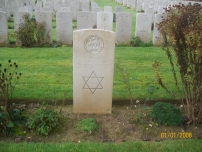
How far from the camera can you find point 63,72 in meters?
6.68

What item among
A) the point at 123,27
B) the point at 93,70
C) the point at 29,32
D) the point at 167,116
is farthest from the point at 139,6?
the point at 167,116

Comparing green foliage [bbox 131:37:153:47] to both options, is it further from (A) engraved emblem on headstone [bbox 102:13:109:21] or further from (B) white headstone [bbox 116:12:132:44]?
(A) engraved emblem on headstone [bbox 102:13:109:21]

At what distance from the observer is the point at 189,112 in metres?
4.48

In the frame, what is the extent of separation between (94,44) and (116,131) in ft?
4.75

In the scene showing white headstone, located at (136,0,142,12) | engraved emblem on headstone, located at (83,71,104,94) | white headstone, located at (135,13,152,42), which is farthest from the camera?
white headstone, located at (136,0,142,12)

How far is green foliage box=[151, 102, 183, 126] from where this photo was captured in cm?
440

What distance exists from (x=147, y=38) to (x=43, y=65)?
472cm

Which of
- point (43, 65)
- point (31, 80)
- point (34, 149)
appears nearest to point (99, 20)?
point (43, 65)

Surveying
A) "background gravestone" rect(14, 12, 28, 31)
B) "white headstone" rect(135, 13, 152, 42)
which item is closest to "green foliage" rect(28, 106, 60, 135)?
"background gravestone" rect(14, 12, 28, 31)

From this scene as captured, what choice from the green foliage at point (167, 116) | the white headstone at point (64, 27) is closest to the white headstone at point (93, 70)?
the green foliage at point (167, 116)

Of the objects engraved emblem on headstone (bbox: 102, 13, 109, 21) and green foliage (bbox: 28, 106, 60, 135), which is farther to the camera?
engraved emblem on headstone (bbox: 102, 13, 109, 21)

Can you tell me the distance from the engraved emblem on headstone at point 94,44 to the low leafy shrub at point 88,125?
3.72 feet

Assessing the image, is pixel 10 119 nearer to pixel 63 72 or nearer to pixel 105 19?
pixel 63 72

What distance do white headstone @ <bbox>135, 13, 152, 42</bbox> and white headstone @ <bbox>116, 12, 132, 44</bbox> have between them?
0.33 meters
